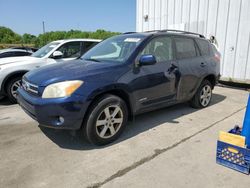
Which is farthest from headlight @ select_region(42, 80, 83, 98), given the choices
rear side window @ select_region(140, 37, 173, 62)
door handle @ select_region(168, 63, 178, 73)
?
door handle @ select_region(168, 63, 178, 73)

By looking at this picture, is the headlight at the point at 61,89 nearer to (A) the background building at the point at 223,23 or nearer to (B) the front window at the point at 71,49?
(B) the front window at the point at 71,49

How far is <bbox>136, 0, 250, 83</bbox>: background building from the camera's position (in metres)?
6.93

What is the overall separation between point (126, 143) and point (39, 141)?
4.41 feet

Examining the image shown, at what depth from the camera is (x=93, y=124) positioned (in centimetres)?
309

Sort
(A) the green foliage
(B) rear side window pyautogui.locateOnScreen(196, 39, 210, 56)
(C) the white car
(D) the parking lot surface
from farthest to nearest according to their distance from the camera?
1. (A) the green foliage
2. (C) the white car
3. (B) rear side window pyautogui.locateOnScreen(196, 39, 210, 56)
4. (D) the parking lot surface

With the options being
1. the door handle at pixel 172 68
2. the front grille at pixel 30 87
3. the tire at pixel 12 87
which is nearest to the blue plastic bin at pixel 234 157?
the door handle at pixel 172 68

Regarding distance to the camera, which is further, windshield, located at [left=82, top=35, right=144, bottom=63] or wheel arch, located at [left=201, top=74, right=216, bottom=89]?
wheel arch, located at [left=201, top=74, right=216, bottom=89]

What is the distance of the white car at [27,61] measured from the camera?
17.4 feet

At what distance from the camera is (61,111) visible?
2895 mm

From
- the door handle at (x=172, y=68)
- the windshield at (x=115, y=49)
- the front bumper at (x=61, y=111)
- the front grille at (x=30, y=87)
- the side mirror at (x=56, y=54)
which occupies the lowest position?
the front bumper at (x=61, y=111)

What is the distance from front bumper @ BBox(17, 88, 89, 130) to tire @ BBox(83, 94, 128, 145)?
146 millimetres

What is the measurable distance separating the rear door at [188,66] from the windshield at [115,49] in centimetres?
97

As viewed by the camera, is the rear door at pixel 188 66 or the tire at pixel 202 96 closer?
the rear door at pixel 188 66

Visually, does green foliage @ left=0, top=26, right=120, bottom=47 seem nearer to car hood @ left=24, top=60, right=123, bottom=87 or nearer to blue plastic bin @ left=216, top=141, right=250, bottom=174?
car hood @ left=24, top=60, right=123, bottom=87
